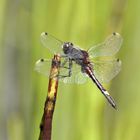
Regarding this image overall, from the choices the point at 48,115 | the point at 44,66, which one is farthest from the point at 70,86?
the point at 48,115

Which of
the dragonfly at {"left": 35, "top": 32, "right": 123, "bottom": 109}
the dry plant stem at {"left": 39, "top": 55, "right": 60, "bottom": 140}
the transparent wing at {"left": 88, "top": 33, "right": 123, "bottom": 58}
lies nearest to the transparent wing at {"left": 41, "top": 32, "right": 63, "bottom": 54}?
the dragonfly at {"left": 35, "top": 32, "right": 123, "bottom": 109}

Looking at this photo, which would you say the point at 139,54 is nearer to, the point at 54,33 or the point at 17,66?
the point at 54,33

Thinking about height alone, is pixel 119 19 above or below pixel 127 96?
above

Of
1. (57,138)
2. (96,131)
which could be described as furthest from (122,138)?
(57,138)

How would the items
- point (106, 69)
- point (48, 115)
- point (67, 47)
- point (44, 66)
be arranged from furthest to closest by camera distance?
point (106, 69) < point (67, 47) < point (44, 66) < point (48, 115)

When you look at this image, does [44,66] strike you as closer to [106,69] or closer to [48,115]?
[106,69]

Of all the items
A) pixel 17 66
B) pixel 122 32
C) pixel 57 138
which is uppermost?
pixel 122 32

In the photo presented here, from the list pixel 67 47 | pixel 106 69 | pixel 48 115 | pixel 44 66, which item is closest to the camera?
pixel 48 115
